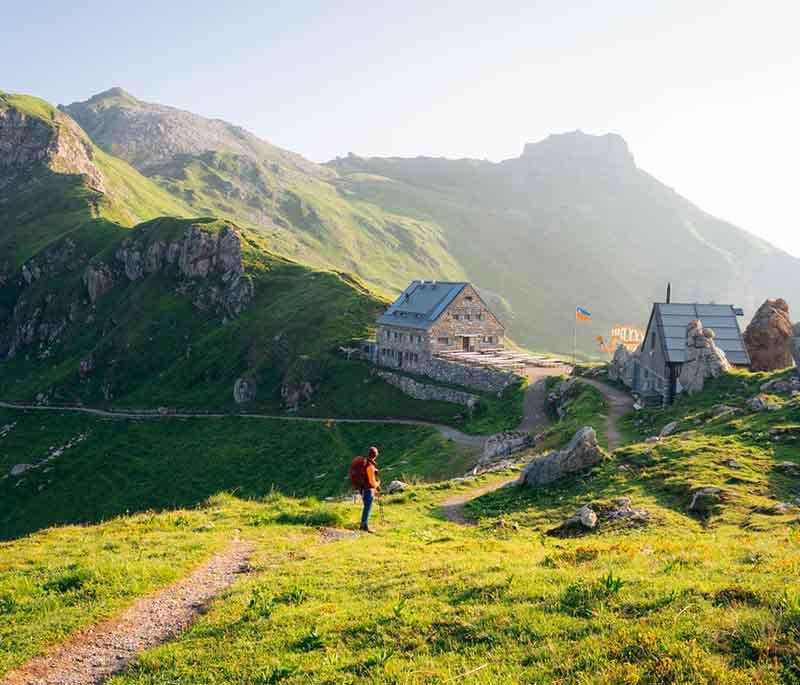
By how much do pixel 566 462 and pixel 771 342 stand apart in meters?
36.8

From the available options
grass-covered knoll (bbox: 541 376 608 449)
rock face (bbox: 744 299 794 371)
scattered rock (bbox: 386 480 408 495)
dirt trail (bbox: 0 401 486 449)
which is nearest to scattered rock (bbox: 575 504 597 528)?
scattered rock (bbox: 386 480 408 495)

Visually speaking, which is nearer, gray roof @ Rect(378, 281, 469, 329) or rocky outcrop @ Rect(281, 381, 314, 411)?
rocky outcrop @ Rect(281, 381, 314, 411)

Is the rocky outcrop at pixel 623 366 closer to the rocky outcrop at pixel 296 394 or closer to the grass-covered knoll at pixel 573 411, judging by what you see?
the grass-covered knoll at pixel 573 411

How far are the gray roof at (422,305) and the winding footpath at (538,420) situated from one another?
25381 millimetres

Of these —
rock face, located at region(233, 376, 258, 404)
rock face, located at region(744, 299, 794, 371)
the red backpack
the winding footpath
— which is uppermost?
rock face, located at region(744, 299, 794, 371)

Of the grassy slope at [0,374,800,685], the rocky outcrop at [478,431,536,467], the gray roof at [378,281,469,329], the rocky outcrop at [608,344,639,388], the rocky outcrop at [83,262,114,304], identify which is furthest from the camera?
the rocky outcrop at [83,262,114,304]

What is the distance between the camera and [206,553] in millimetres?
23359

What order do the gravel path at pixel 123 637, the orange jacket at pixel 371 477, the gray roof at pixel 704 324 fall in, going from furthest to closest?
the gray roof at pixel 704 324 → the orange jacket at pixel 371 477 → the gravel path at pixel 123 637

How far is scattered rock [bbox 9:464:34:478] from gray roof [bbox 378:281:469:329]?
59889mm

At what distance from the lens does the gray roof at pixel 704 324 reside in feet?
180

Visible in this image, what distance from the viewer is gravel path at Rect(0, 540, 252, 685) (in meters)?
14.9

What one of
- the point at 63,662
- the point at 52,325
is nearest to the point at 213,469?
the point at 63,662

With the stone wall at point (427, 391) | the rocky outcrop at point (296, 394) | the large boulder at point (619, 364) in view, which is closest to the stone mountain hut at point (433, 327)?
the stone wall at point (427, 391)

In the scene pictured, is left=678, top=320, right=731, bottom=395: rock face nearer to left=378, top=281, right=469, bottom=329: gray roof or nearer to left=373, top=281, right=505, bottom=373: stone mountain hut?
left=373, top=281, right=505, bottom=373: stone mountain hut
